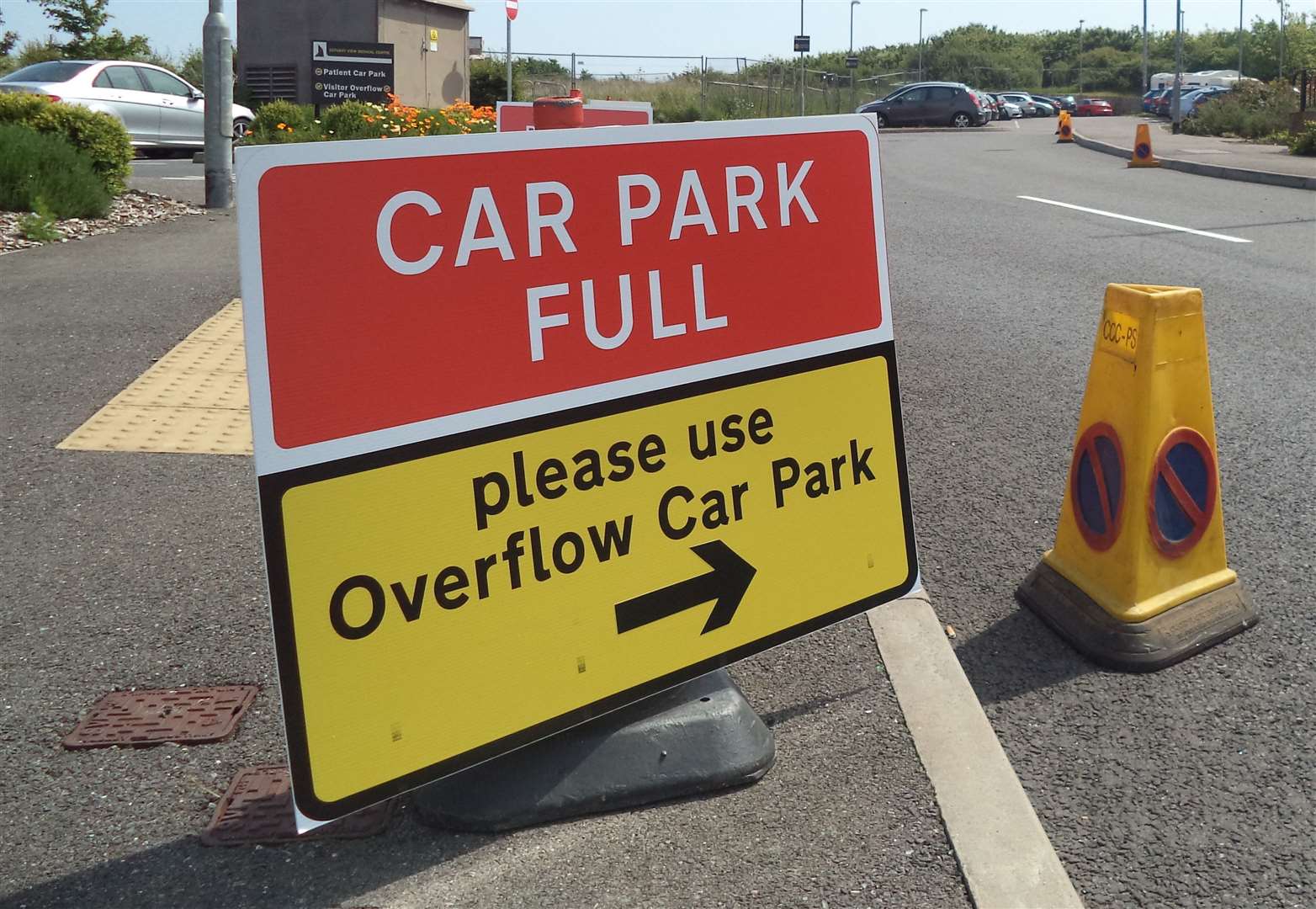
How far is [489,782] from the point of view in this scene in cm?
261

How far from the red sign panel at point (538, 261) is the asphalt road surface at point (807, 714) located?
946 millimetres

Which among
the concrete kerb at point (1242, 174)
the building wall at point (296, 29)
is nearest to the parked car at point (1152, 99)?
the concrete kerb at point (1242, 174)

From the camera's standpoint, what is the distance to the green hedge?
1191 cm

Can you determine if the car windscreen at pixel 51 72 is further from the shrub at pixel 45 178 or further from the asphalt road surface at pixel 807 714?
the asphalt road surface at pixel 807 714

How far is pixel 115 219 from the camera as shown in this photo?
37.8ft

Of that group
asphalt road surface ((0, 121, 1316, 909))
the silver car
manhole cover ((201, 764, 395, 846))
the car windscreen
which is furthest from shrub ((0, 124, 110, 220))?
manhole cover ((201, 764, 395, 846))

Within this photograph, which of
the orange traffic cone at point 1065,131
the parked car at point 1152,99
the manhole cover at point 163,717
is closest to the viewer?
the manhole cover at point 163,717

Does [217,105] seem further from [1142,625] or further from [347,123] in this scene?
[1142,625]

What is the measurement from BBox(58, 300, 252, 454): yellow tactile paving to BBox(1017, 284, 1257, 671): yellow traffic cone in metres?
3.43

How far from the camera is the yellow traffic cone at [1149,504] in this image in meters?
3.29

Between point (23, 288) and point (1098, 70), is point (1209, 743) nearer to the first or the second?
point (23, 288)

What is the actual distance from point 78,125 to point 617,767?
1158 cm

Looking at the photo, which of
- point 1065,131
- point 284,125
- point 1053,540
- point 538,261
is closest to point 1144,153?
point 1065,131

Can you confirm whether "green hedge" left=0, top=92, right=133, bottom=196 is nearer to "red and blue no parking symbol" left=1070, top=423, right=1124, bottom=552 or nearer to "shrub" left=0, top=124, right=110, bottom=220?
"shrub" left=0, top=124, right=110, bottom=220
